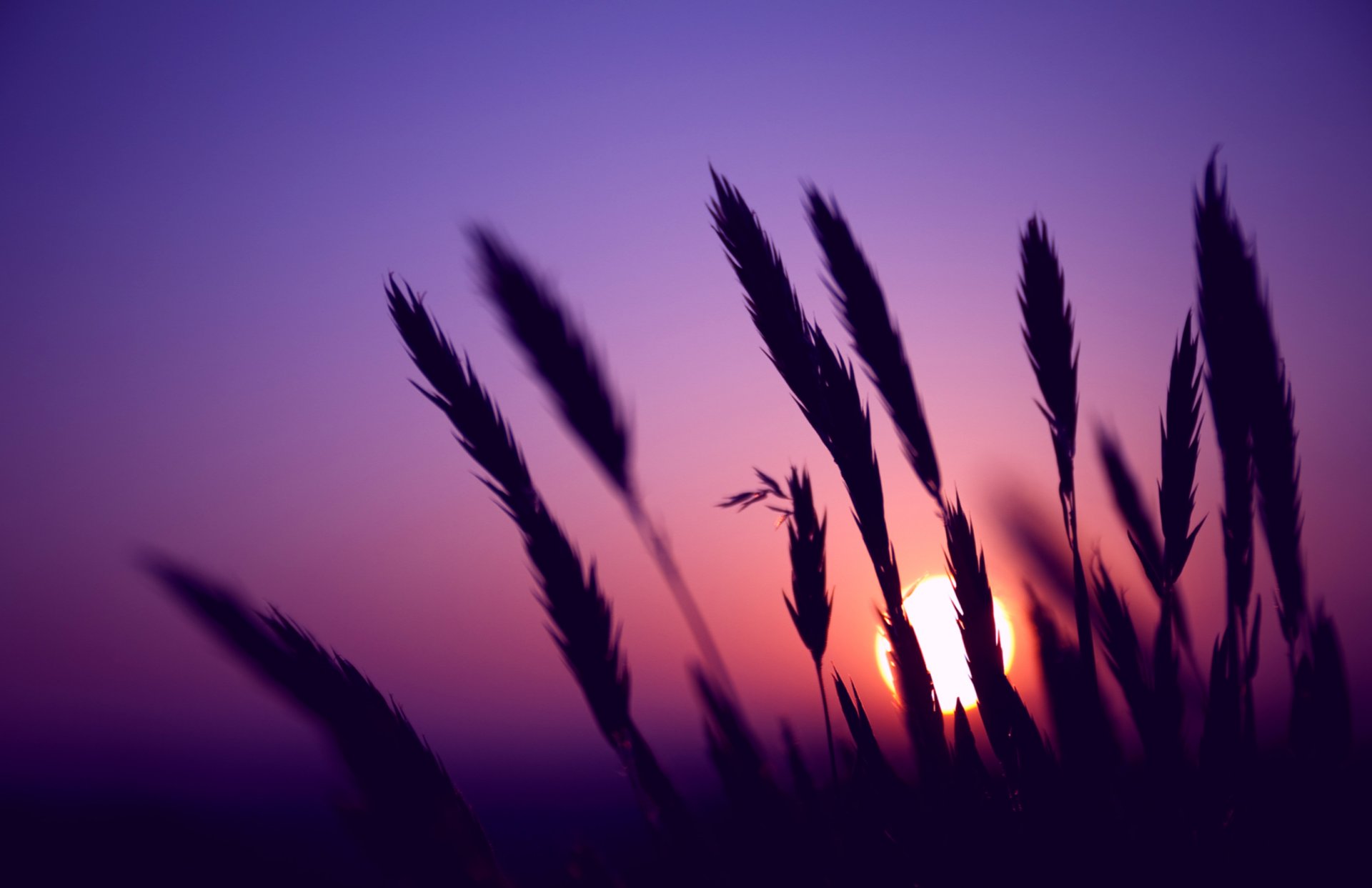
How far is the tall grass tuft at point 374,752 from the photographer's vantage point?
73 cm

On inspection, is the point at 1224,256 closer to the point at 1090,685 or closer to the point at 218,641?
the point at 1090,685

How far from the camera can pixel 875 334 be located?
1214 mm

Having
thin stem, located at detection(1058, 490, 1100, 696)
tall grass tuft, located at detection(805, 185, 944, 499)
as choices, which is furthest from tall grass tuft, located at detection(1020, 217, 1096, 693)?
tall grass tuft, located at detection(805, 185, 944, 499)

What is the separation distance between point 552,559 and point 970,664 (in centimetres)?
61

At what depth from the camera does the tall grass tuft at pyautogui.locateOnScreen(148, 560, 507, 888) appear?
73 centimetres

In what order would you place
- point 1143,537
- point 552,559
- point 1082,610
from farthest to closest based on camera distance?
point 1143,537 → point 1082,610 → point 552,559

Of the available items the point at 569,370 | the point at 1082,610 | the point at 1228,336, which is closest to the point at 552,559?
the point at 569,370

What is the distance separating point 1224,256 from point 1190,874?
2.95 ft

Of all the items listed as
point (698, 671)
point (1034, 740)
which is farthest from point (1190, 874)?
point (698, 671)

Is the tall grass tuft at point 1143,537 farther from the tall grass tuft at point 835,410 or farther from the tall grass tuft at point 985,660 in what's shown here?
the tall grass tuft at point 835,410

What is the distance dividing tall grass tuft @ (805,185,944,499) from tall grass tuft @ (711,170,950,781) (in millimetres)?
132

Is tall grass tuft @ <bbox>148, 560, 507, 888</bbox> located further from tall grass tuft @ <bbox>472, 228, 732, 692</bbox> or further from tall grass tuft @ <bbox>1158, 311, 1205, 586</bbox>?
tall grass tuft @ <bbox>1158, 311, 1205, 586</bbox>

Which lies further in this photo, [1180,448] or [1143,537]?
[1143,537]

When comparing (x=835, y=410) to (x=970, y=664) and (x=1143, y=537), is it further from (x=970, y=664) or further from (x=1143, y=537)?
(x=1143, y=537)
